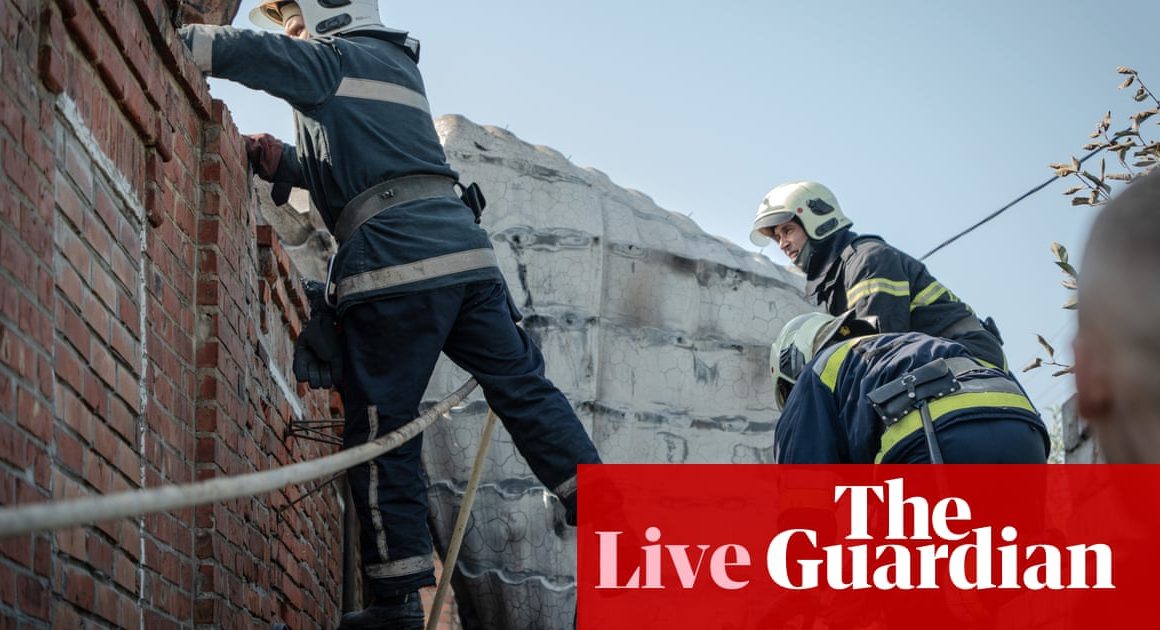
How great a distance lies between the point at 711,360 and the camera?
7.54 m

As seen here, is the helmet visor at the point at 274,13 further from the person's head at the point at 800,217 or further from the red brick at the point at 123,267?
the person's head at the point at 800,217

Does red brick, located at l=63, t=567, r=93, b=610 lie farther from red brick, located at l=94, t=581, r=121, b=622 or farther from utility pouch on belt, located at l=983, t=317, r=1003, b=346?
utility pouch on belt, located at l=983, t=317, r=1003, b=346

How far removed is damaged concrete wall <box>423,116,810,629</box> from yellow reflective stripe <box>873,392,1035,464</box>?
2.20 m

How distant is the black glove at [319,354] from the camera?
4.59 m

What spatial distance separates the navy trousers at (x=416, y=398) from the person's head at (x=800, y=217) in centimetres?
270

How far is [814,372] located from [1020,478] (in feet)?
2.41

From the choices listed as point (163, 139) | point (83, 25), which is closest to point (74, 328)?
point (83, 25)

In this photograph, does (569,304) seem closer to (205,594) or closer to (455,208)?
(455,208)

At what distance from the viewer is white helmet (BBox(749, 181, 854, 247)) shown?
724 centimetres

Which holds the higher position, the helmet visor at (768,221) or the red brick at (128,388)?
the helmet visor at (768,221)

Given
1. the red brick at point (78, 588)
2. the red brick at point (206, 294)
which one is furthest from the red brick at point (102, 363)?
the red brick at point (206, 294)

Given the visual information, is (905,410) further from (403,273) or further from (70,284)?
(70,284)

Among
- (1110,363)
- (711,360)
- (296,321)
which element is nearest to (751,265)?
(711,360)

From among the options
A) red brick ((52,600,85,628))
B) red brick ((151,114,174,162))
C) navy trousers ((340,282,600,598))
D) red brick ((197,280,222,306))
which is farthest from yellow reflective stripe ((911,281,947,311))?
red brick ((52,600,85,628))
